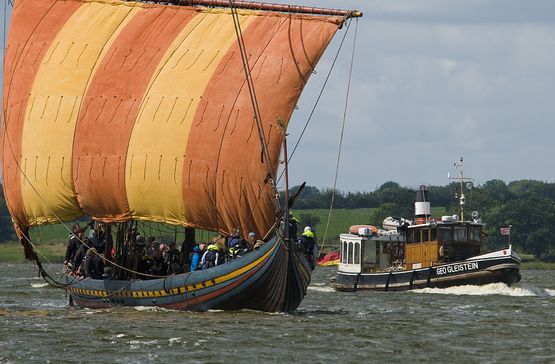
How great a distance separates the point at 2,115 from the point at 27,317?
946 centimetres

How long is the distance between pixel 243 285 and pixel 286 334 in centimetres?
476

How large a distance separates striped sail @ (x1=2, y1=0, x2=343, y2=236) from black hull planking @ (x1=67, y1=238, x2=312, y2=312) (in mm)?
2292

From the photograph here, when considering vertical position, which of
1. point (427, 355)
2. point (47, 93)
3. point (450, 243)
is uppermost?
point (47, 93)

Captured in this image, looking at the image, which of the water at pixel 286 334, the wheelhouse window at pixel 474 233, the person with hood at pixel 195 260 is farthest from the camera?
the wheelhouse window at pixel 474 233

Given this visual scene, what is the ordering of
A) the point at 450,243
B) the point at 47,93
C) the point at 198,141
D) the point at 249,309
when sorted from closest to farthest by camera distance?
the point at 249,309 < the point at 198,141 < the point at 47,93 < the point at 450,243

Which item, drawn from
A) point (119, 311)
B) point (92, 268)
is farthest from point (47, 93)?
point (119, 311)

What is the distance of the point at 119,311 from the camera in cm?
4059

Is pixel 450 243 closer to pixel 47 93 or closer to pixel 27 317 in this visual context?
pixel 47 93

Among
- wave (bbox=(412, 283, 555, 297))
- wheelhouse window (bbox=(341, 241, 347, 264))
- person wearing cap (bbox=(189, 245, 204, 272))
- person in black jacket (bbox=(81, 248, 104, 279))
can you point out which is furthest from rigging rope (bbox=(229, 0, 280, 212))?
wheelhouse window (bbox=(341, 241, 347, 264))

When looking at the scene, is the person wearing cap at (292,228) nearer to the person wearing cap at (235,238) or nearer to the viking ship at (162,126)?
the viking ship at (162,126)

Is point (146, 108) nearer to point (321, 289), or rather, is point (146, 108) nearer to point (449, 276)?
point (449, 276)

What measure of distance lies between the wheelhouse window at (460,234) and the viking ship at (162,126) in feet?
52.4

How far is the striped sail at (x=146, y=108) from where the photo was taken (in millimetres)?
41156

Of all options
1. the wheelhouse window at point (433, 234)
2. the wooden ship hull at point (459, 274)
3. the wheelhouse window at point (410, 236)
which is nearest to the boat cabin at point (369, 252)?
the wooden ship hull at point (459, 274)
